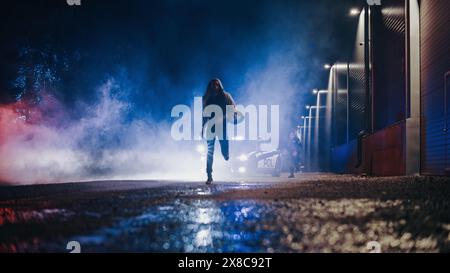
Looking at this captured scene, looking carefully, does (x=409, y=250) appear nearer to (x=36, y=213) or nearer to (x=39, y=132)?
(x=36, y=213)

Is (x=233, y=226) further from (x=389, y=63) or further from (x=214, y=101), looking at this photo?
(x=389, y=63)

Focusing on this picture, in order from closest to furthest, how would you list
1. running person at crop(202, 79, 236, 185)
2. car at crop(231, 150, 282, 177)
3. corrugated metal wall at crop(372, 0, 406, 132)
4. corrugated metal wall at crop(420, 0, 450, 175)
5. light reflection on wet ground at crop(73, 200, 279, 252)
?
light reflection on wet ground at crop(73, 200, 279, 252), running person at crop(202, 79, 236, 185), corrugated metal wall at crop(420, 0, 450, 175), corrugated metal wall at crop(372, 0, 406, 132), car at crop(231, 150, 282, 177)

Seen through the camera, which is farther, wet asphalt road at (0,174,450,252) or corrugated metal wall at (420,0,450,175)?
corrugated metal wall at (420,0,450,175)

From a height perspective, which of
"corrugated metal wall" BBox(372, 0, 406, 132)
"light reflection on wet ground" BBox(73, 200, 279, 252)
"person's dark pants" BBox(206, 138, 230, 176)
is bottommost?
"light reflection on wet ground" BBox(73, 200, 279, 252)

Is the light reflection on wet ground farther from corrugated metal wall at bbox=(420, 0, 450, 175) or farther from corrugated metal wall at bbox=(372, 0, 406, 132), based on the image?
corrugated metal wall at bbox=(372, 0, 406, 132)

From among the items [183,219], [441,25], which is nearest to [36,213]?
[183,219]

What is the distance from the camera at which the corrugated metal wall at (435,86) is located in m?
10.1

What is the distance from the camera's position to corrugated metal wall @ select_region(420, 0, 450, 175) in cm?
1012

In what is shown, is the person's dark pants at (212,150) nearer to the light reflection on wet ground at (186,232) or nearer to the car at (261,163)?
the light reflection on wet ground at (186,232)

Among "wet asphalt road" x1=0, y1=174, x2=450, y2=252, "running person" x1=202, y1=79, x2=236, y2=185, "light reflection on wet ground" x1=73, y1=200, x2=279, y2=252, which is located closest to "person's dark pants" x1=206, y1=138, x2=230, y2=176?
"running person" x1=202, y1=79, x2=236, y2=185

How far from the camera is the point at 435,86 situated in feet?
35.5

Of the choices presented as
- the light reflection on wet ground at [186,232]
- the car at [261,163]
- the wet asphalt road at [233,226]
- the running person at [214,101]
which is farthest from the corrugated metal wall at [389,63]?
the light reflection on wet ground at [186,232]

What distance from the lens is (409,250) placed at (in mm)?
2422

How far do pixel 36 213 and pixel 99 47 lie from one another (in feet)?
55.4
